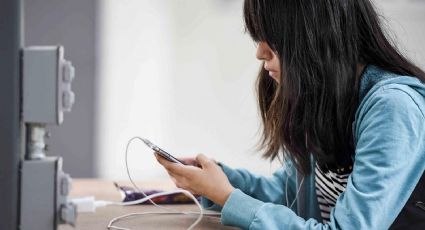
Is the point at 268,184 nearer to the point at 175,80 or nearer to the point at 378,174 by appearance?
the point at 378,174

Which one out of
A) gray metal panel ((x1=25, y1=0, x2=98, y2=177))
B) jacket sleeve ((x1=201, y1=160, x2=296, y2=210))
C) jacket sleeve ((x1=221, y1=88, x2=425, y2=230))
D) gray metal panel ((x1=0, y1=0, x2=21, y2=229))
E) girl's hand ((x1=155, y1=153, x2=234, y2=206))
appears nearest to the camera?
gray metal panel ((x1=0, y1=0, x2=21, y2=229))

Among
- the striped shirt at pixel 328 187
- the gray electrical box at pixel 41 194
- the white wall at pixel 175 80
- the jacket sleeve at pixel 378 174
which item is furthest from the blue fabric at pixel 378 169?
the white wall at pixel 175 80

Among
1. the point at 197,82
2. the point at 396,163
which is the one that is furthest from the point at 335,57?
the point at 197,82

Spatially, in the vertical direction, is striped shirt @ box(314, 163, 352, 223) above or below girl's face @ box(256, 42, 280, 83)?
below

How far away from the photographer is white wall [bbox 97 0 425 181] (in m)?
3.22

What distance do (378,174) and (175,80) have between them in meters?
2.44

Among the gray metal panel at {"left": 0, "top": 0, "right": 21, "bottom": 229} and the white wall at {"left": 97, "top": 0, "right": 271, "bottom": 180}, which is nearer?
the gray metal panel at {"left": 0, "top": 0, "right": 21, "bottom": 229}

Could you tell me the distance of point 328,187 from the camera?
3.77 feet

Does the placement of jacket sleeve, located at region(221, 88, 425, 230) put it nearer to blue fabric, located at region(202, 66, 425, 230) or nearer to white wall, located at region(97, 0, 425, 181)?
blue fabric, located at region(202, 66, 425, 230)

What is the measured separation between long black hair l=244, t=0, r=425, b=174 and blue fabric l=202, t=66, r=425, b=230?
0.04 meters

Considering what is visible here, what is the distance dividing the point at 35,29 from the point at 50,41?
0.33 feet

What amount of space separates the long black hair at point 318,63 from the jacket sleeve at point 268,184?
29 centimetres

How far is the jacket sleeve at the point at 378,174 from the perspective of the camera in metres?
0.89

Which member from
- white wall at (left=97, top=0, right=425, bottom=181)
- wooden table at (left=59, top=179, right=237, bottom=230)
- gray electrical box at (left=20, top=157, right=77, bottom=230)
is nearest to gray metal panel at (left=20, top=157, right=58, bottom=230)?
gray electrical box at (left=20, top=157, right=77, bottom=230)
